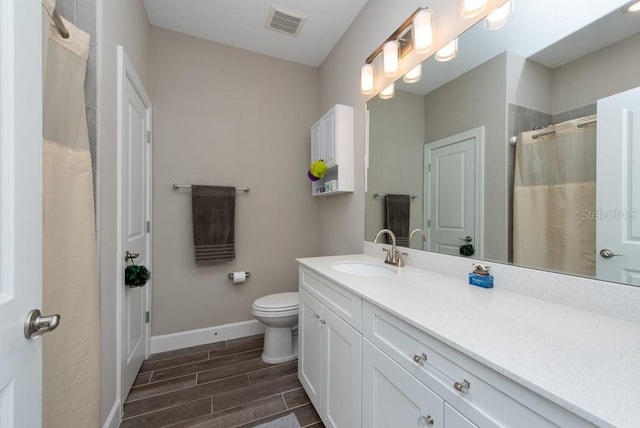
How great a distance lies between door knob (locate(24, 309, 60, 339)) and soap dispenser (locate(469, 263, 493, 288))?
1.34 meters

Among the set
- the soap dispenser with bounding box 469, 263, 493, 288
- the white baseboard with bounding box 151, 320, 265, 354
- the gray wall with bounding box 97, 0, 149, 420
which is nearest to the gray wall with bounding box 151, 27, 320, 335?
the white baseboard with bounding box 151, 320, 265, 354

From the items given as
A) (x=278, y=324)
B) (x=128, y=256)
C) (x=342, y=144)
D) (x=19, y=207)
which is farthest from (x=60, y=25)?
(x=278, y=324)

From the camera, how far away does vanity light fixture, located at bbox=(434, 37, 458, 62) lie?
4.16ft

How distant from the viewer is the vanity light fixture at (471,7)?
3.66ft

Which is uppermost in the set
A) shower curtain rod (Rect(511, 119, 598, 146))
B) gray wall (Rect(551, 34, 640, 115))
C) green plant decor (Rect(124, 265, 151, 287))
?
gray wall (Rect(551, 34, 640, 115))

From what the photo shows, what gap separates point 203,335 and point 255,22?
104 inches

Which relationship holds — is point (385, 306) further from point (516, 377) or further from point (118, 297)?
point (118, 297)

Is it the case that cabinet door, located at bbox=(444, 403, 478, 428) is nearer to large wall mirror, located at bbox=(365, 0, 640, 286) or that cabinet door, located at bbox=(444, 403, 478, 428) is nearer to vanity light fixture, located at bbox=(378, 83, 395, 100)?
large wall mirror, located at bbox=(365, 0, 640, 286)

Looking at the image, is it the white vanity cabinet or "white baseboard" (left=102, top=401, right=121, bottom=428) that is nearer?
the white vanity cabinet

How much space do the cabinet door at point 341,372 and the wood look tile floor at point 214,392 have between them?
322 mm

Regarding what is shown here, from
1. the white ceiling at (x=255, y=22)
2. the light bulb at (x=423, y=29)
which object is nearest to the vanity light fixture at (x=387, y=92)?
the light bulb at (x=423, y=29)

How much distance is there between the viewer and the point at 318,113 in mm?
2666

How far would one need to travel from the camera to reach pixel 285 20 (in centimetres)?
202

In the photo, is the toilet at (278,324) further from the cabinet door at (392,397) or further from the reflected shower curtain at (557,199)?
the reflected shower curtain at (557,199)
